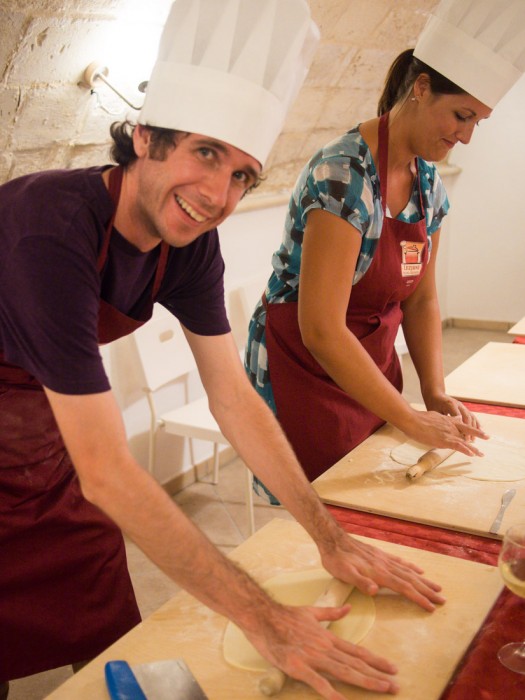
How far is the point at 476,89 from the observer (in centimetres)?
166

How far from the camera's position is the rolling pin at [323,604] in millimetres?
943

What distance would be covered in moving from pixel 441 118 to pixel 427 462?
0.74m

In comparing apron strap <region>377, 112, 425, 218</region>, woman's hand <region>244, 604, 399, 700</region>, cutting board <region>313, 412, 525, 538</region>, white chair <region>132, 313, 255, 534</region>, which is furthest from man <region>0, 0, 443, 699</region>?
white chair <region>132, 313, 255, 534</region>

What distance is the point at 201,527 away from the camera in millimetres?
3148

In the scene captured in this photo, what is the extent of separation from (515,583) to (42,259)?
0.77 meters

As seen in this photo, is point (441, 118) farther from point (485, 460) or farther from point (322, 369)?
point (485, 460)

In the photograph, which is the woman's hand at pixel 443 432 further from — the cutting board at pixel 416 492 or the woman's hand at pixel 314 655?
the woman's hand at pixel 314 655

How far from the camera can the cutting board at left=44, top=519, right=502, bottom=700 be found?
0.96 meters

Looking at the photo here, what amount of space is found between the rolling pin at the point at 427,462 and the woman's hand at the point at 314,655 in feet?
1.76

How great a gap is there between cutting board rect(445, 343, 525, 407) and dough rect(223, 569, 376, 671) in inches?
37.5

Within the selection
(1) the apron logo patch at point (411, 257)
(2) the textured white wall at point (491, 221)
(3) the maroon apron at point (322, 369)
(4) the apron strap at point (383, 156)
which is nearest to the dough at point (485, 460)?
(3) the maroon apron at point (322, 369)

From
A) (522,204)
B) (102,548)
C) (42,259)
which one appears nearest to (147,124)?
(42,259)

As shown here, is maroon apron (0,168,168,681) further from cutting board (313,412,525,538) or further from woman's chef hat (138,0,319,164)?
cutting board (313,412,525,538)

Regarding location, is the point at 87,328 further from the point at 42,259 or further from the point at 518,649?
the point at 518,649
